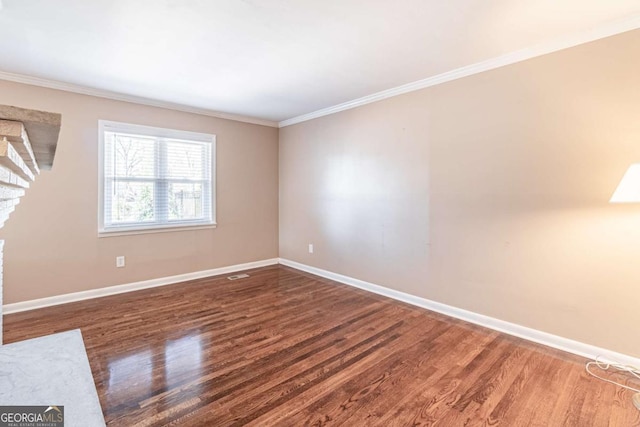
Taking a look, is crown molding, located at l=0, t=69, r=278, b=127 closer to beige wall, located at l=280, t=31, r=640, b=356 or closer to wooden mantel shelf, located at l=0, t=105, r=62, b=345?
beige wall, located at l=280, t=31, r=640, b=356

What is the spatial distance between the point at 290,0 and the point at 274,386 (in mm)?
2410

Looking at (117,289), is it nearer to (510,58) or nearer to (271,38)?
(271,38)

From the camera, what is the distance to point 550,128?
2490mm

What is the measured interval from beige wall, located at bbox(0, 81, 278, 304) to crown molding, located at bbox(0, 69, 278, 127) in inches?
2.0

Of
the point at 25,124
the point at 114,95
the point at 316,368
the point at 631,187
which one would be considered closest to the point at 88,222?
the point at 114,95

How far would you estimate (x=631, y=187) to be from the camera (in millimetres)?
1886

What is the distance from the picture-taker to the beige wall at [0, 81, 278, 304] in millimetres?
3189

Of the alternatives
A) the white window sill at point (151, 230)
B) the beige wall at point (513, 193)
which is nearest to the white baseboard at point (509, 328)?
the beige wall at point (513, 193)

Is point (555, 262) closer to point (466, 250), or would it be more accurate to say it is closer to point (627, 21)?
point (466, 250)

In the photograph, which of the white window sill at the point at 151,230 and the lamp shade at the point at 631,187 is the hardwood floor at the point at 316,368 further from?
the lamp shade at the point at 631,187

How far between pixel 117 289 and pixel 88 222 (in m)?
0.86

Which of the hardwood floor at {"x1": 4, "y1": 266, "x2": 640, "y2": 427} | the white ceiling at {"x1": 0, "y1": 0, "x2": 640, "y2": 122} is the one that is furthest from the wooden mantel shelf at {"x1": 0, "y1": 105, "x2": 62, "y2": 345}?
the white ceiling at {"x1": 0, "y1": 0, "x2": 640, "y2": 122}

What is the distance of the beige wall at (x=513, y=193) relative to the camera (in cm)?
224

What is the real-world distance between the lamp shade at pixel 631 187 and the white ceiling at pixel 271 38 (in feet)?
3.53
